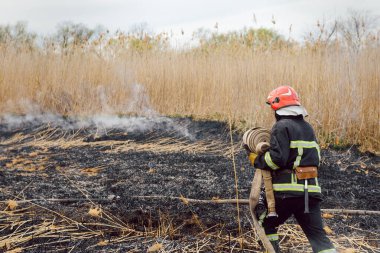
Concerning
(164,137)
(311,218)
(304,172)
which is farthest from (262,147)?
(164,137)

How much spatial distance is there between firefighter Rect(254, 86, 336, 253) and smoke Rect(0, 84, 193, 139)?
4.48 m

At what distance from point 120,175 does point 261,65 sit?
12.8ft

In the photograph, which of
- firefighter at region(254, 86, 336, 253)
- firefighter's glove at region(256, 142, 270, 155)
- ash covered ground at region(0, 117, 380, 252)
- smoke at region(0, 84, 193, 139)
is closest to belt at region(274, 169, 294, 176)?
→ firefighter at region(254, 86, 336, 253)

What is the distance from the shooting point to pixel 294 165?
2.51 m

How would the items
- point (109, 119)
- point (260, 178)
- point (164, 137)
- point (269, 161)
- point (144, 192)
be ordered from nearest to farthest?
1. point (269, 161)
2. point (260, 178)
3. point (144, 192)
4. point (164, 137)
5. point (109, 119)

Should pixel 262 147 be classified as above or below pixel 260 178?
above

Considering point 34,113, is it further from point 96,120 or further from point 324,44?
point 324,44

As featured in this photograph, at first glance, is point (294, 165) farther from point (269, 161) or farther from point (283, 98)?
point (283, 98)

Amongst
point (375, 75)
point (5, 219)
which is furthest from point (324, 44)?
point (5, 219)

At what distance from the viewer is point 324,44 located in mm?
6898

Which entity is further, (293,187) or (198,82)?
(198,82)

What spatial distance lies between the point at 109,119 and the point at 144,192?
440 cm

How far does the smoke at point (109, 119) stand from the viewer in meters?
7.61

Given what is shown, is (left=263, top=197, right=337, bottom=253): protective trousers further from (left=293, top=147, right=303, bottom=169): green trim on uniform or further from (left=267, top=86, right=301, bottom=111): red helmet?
(left=267, top=86, right=301, bottom=111): red helmet
